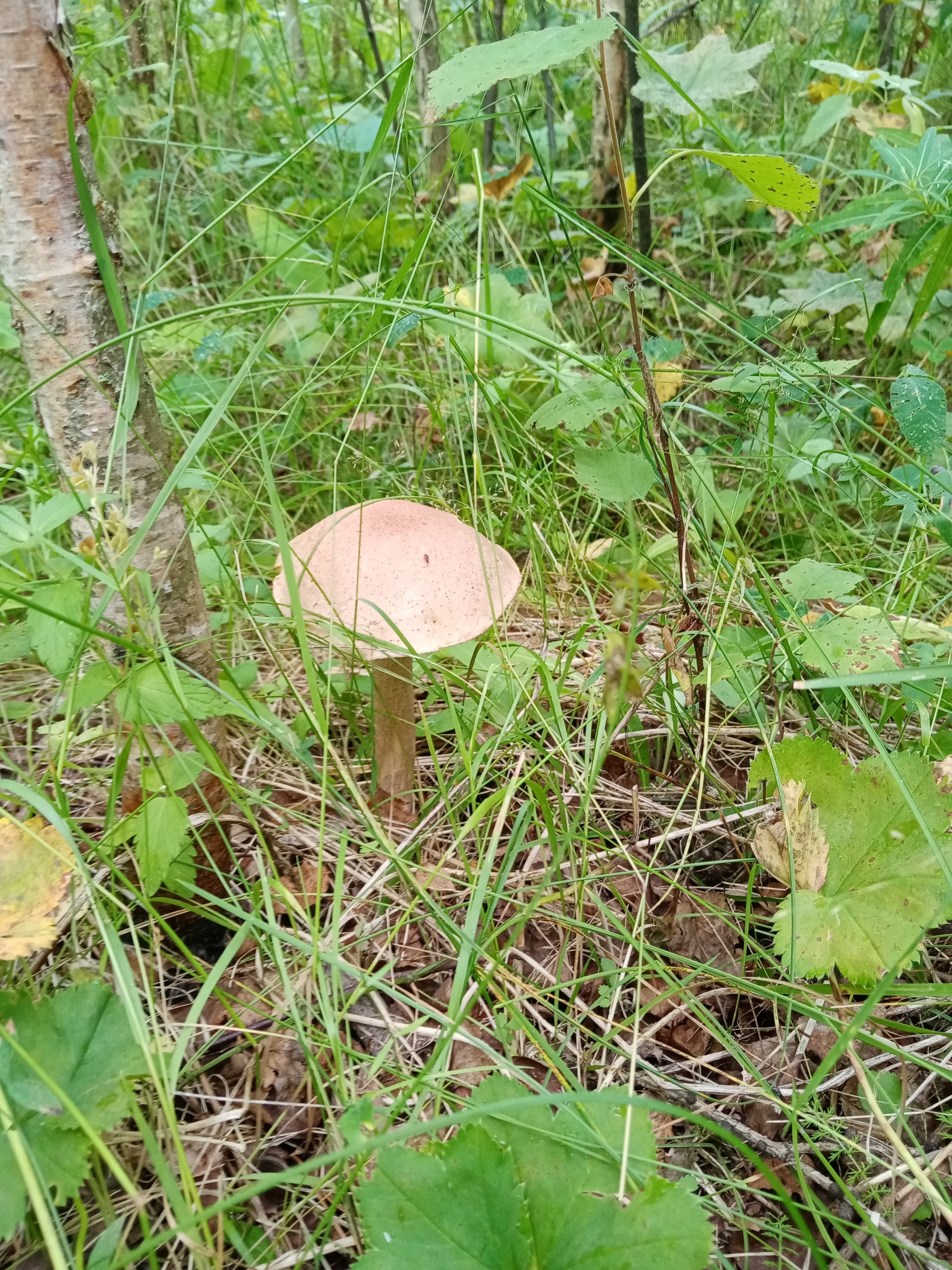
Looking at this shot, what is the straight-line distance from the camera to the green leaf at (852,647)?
1181 mm

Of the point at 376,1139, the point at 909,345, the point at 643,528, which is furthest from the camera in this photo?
the point at 909,345

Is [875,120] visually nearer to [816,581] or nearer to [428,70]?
[428,70]

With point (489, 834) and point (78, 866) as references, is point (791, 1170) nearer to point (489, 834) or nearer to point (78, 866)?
point (489, 834)

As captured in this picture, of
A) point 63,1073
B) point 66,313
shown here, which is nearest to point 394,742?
point 63,1073

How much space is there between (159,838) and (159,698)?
0.17 meters

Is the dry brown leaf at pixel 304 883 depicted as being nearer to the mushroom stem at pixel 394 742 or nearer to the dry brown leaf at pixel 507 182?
the mushroom stem at pixel 394 742

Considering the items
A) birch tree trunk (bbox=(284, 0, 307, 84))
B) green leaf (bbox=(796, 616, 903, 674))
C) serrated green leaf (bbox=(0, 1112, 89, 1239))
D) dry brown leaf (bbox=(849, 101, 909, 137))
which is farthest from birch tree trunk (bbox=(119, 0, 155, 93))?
serrated green leaf (bbox=(0, 1112, 89, 1239))

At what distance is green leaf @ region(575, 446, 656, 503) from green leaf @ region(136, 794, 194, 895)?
2.49 feet

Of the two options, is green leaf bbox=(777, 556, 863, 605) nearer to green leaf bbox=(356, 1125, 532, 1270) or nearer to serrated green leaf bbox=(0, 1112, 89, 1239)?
green leaf bbox=(356, 1125, 532, 1270)

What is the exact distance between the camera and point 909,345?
2225 millimetres

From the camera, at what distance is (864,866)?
104cm

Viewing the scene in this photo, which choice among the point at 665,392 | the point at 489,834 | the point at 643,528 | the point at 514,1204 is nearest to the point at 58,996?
the point at 514,1204

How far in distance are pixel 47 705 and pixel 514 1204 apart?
3.89 ft

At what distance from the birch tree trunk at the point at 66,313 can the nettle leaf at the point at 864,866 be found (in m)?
0.84
